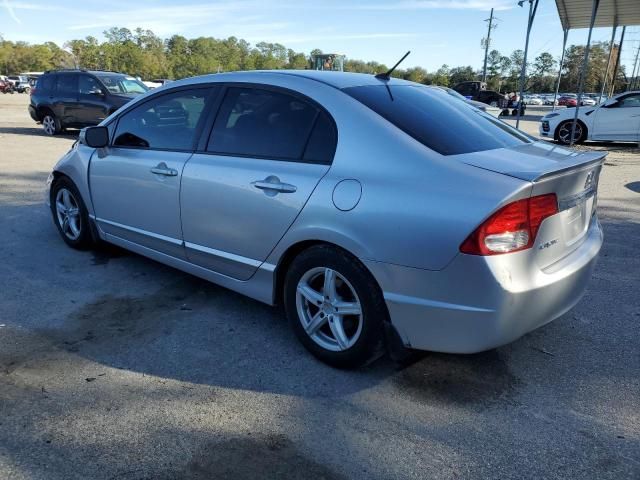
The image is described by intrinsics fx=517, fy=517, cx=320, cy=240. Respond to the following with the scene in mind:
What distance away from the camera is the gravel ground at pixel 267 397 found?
2197 mm

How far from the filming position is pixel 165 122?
385 centimetres

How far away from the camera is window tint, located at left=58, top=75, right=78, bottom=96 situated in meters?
14.4

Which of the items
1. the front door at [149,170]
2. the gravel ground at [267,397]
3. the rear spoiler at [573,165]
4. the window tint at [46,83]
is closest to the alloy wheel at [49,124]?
the window tint at [46,83]

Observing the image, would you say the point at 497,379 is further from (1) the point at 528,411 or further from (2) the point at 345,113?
(2) the point at 345,113

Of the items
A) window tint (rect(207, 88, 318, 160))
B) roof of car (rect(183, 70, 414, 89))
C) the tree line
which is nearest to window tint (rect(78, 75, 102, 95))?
roof of car (rect(183, 70, 414, 89))

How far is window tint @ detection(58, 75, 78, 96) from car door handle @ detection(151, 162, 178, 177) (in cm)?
1253

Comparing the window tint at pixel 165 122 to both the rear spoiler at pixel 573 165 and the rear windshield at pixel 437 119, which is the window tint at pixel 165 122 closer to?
the rear windshield at pixel 437 119

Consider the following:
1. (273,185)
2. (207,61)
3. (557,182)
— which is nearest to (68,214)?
(273,185)

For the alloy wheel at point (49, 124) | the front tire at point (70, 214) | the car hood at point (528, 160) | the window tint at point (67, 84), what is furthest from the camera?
the alloy wheel at point (49, 124)

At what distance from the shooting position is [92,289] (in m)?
4.01

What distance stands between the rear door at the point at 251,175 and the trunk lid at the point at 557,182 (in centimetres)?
88

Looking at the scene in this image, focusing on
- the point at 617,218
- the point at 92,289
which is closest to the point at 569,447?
the point at 92,289

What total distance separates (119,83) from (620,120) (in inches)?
536

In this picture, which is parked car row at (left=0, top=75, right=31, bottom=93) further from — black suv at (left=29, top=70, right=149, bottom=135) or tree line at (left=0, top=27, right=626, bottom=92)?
black suv at (left=29, top=70, right=149, bottom=135)
